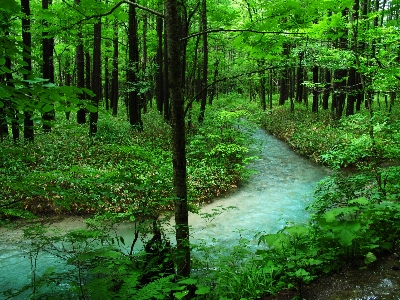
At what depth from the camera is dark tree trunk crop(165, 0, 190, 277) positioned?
360 centimetres

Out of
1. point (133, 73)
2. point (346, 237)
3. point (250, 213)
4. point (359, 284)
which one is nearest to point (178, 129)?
point (346, 237)

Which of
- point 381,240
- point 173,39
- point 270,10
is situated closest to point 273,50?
point 270,10

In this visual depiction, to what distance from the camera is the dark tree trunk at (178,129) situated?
360cm

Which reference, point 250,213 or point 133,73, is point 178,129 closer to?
point 250,213

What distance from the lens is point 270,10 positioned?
4.22 m

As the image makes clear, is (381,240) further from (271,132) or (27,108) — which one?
(271,132)

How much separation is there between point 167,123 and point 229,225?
10819mm

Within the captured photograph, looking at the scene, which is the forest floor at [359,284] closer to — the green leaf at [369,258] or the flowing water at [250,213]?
the green leaf at [369,258]

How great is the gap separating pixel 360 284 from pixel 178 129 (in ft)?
9.07

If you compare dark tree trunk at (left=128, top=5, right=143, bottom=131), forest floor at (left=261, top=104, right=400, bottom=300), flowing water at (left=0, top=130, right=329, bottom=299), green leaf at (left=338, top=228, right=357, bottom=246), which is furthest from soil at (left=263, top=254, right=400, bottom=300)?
dark tree trunk at (left=128, top=5, right=143, bottom=131)

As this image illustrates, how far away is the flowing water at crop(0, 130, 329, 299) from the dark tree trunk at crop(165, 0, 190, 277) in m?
1.11

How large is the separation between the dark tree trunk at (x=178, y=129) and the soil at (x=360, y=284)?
128 centimetres

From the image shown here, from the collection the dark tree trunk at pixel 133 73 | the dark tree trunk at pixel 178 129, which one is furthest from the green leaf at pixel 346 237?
the dark tree trunk at pixel 133 73

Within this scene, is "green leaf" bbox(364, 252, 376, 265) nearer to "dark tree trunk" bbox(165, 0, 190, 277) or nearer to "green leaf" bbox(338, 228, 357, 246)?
"green leaf" bbox(338, 228, 357, 246)
